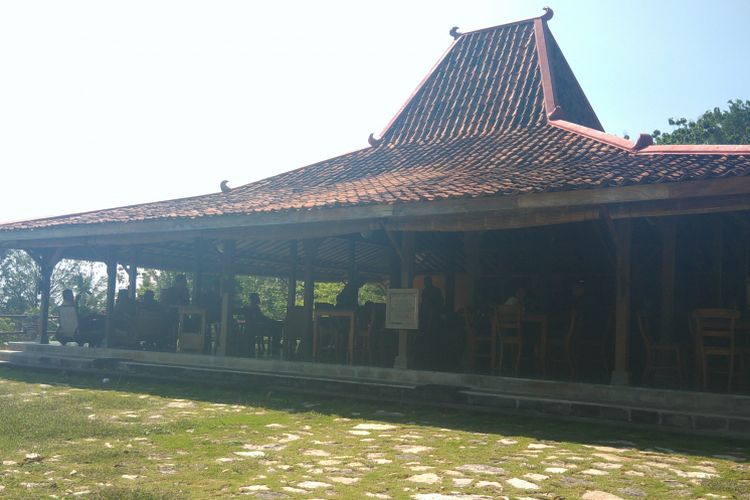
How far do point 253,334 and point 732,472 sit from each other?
878 centimetres

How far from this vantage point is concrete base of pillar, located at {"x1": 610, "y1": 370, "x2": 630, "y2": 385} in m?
7.83

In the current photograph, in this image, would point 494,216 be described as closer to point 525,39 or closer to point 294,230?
point 294,230

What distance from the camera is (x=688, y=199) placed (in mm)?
7535

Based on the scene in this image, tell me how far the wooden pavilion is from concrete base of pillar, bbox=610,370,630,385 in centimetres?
1

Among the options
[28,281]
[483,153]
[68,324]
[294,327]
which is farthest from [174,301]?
[28,281]

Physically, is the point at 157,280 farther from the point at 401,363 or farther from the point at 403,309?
the point at 401,363

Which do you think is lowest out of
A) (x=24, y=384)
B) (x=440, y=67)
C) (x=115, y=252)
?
(x=24, y=384)

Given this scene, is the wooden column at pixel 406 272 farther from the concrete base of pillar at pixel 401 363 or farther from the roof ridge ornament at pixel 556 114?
the roof ridge ornament at pixel 556 114

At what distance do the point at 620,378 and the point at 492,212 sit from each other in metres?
2.21

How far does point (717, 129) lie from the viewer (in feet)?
127

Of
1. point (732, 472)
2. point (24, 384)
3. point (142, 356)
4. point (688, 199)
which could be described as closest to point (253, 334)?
point (142, 356)

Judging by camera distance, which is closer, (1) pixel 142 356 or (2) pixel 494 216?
(2) pixel 494 216

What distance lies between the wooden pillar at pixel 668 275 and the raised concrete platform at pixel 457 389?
1314 mm

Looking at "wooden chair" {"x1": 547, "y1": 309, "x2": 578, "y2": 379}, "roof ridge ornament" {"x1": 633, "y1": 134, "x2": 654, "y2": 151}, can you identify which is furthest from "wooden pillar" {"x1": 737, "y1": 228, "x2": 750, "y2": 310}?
"wooden chair" {"x1": 547, "y1": 309, "x2": 578, "y2": 379}
